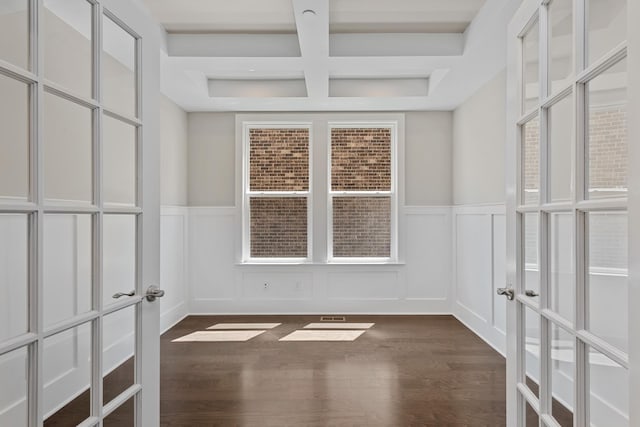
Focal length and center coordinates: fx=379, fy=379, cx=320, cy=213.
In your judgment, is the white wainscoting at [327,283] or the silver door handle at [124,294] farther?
the white wainscoting at [327,283]

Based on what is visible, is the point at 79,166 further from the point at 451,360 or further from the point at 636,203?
the point at 451,360

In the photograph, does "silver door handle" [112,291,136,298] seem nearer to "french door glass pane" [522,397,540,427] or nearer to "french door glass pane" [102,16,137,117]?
"french door glass pane" [102,16,137,117]

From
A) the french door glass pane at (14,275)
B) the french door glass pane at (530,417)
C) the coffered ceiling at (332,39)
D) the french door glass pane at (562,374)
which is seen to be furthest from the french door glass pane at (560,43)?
the french door glass pane at (14,275)

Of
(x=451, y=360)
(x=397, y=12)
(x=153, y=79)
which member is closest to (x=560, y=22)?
(x=153, y=79)

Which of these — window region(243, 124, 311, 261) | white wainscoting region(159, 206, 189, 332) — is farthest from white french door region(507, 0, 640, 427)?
white wainscoting region(159, 206, 189, 332)

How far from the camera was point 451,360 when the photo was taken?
3.03 meters

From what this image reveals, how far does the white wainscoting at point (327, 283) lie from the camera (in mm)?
4352

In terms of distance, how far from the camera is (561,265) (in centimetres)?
115

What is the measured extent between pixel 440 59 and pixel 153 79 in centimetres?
224

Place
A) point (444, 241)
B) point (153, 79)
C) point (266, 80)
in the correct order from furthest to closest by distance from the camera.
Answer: point (444, 241) → point (266, 80) → point (153, 79)

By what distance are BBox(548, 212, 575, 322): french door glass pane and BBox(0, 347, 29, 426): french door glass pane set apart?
1.45 meters

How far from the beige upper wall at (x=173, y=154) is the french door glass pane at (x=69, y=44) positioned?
262cm

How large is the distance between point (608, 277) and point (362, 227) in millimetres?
3480

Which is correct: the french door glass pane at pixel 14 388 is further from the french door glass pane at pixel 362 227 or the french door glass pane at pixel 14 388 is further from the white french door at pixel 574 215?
Answer: the french door glass pane at pixel 362 227
